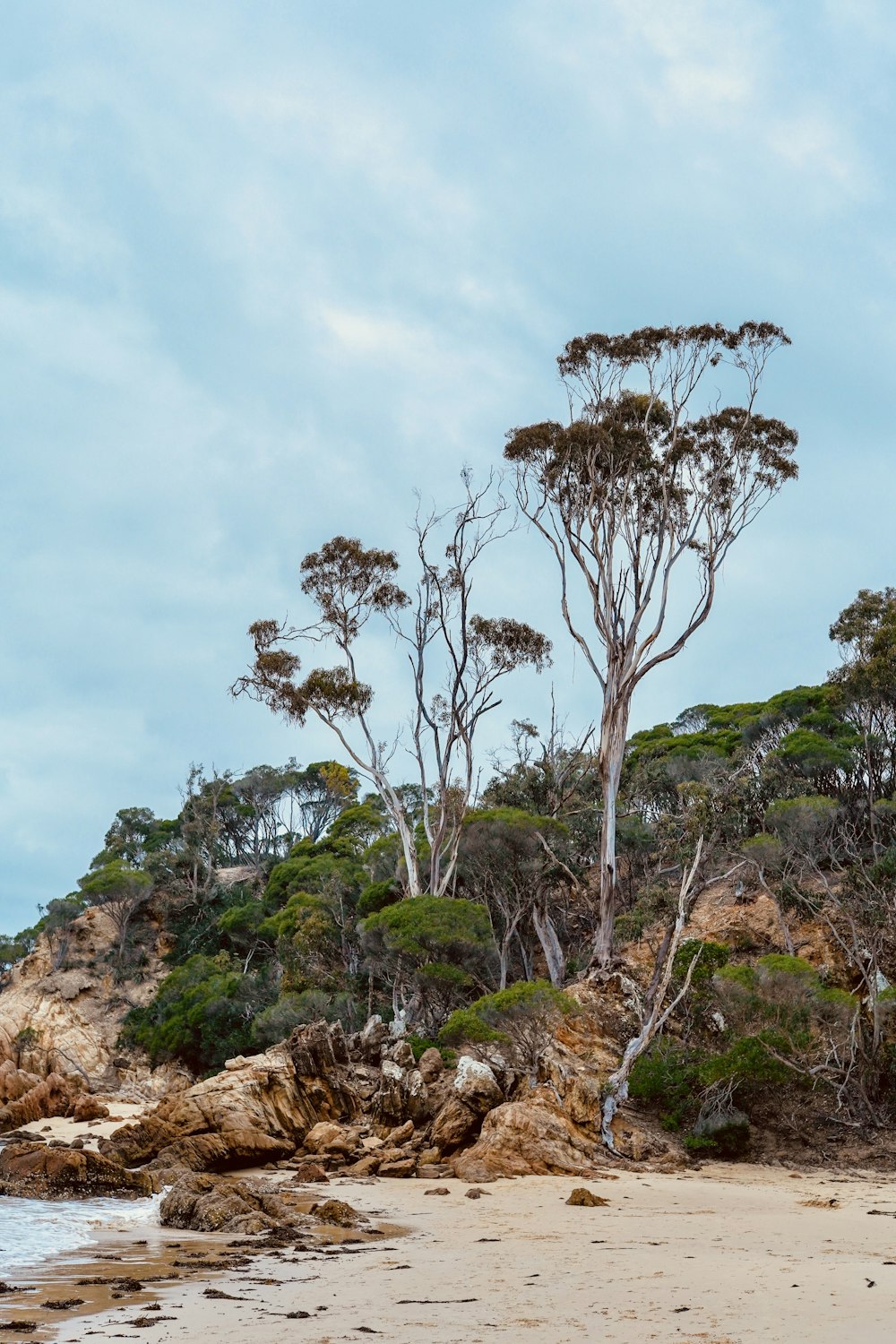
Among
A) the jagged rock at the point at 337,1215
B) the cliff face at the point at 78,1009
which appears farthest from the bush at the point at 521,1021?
the cliff face at the point at 78,1009

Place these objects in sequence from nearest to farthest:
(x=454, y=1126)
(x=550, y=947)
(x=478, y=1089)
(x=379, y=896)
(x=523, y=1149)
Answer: (x=523, y=1149) < (x=454, y=1126) < (x=478, y=1089) < (x=550, y=947) < (x=379, y=896)

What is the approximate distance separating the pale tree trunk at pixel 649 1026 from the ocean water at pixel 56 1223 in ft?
27.1

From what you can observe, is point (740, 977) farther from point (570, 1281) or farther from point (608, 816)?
point (570, 1281)

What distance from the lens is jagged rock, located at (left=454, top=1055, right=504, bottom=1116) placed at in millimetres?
18359

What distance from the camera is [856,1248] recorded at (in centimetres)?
911

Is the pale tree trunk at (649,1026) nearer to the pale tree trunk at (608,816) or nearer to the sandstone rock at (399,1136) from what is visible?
the pale tree trunk at (608,816)

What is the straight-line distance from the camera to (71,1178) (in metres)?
14.6

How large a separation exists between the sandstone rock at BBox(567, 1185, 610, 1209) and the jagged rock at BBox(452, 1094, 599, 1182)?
9.47 feet

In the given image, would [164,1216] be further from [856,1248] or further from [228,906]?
[228,906]

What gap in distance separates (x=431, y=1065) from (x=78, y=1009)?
22671mm

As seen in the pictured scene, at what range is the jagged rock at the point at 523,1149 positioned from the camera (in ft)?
51.9

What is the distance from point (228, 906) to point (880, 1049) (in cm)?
3010

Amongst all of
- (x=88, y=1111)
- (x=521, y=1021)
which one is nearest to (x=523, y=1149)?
(x=521, y=1021)

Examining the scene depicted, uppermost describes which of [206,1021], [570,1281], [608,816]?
[608,816]
